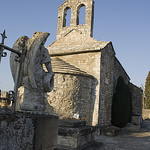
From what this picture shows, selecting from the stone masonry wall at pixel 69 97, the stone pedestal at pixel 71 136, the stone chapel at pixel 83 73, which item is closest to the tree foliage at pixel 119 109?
the stone chapel at pixel 83 73

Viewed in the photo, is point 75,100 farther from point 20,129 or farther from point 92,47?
point 20,129

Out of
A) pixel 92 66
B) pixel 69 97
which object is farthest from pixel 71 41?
pixel 69 97

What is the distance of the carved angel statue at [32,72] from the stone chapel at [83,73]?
5479 millimetres

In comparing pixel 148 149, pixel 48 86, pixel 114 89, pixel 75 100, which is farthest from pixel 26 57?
pixel 114 89

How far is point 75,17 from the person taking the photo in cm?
1270

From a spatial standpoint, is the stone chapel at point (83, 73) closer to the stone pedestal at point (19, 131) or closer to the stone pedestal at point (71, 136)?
the stone pedestal at point (71, 136)

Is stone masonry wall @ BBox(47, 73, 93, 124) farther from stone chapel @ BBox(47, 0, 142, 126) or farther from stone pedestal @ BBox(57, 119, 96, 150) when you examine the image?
stone pedestal @ BBox(57, 119, 96, 150)

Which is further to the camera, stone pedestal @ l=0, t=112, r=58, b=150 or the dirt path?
the dirt path

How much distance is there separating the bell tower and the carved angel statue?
377 inches

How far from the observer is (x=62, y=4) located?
13.6m

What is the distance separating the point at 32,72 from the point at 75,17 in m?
10.8

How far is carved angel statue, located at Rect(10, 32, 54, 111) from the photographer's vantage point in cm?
279

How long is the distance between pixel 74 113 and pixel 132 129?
567 centimetres

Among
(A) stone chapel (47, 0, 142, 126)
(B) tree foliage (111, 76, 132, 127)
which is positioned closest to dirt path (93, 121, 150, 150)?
(A) stone chapel (47, 0, 142, 126)
